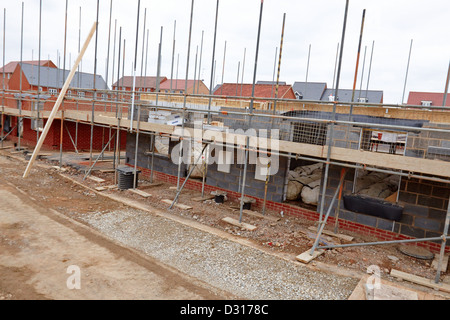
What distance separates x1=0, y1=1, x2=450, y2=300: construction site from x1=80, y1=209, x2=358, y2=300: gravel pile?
0.03 meters

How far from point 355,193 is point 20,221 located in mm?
8625

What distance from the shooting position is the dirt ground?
22.2 ft

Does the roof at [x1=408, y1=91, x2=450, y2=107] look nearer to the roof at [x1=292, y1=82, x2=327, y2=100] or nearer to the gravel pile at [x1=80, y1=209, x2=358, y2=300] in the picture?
the roof at [x1=292, y1=82, x2=327, y2=100]

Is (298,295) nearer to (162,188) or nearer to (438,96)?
(162,188)

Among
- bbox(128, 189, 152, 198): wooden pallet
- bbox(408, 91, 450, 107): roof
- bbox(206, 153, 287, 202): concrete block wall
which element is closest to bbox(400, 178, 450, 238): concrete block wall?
bbox(206, 153, 287, 202): concrete block wall

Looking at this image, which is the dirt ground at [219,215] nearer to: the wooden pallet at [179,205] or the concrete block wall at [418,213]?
the wooden pallet at [179,205]

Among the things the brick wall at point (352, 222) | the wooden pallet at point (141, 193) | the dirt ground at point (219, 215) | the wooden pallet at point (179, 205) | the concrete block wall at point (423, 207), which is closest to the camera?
the dirt ground at point (219, 215)

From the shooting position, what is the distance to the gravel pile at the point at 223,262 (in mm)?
5449

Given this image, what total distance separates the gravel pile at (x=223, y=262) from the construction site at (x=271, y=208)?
1.3 inches

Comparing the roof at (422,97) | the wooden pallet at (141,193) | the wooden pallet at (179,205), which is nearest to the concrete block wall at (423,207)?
the wooden pallet at (179,205)
